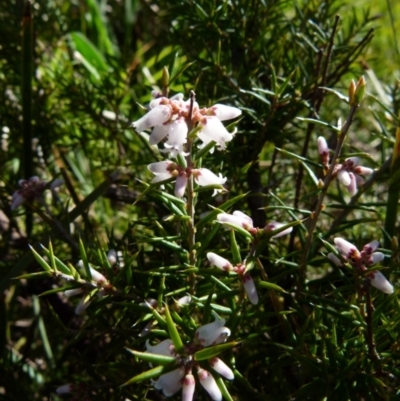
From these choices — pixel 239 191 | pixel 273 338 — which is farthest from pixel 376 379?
pixel 239 191

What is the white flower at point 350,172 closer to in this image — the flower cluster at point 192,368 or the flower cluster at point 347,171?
the flower cluster at point 347,171

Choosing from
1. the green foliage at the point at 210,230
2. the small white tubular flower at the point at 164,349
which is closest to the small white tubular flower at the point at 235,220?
the green foliage at the point at 210,230

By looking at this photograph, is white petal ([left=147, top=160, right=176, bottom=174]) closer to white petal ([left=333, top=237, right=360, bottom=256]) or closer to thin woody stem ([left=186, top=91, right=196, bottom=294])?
thin woody stem ([left=186, top=91, right=196, bottom=294])

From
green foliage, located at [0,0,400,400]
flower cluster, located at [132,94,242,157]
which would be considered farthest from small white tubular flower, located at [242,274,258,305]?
flower cluster, located at [132,94,242,157]

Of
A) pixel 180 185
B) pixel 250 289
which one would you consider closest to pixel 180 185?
pixel 180 185

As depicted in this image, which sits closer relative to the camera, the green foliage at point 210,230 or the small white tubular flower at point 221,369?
the small white tubular flower at point 221,369

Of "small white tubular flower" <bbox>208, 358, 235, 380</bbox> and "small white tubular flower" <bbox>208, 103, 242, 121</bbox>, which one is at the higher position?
"small white tubular flower" <bbox>208, 103, 242, 121</bbox>
